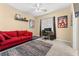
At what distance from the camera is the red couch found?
1.97 m

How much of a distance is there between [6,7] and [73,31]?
5.46 feet

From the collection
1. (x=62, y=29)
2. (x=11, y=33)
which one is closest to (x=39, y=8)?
(x=62, y=29)

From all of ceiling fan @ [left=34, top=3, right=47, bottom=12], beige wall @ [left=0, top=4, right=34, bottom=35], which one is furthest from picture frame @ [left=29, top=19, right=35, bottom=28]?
ceiling fan @ [left=34, top=3, right=47, bottom=12]

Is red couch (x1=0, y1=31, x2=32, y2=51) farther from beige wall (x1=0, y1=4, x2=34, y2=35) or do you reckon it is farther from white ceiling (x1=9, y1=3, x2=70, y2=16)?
white ceiling (x1=9, y1=3, x2=70, y2=16)

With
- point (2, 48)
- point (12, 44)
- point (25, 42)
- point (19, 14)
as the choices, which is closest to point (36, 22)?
point (19, 14)

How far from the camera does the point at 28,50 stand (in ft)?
6.87

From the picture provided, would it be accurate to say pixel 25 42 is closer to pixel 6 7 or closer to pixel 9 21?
pixel 9 21

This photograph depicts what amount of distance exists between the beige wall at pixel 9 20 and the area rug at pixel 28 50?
0.52m

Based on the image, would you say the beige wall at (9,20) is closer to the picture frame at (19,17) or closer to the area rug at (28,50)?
the picture frame at (19,17)

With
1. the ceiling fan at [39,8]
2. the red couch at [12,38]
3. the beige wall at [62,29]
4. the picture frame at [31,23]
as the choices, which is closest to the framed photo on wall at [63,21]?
the beige wall at [62,29]

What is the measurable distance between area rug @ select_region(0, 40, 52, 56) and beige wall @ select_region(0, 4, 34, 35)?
0.52 metres

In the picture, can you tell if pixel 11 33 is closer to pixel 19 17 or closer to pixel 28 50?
pixel 19 17

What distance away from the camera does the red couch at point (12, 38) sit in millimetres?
1972

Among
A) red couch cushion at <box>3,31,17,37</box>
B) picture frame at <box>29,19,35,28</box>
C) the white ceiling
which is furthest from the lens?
picture frame at <box>29,19,35,28</box>
